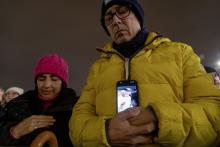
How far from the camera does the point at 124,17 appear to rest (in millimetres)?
1458

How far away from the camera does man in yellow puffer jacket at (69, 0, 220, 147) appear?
3.43ft

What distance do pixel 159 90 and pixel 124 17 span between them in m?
0.42

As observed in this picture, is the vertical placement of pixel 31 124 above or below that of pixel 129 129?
below

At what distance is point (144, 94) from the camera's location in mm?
1219

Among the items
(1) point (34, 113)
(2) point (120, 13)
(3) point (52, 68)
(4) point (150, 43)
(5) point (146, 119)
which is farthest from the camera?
(3) point (52, 68)

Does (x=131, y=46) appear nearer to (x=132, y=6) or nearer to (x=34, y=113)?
(x=132, y=6)

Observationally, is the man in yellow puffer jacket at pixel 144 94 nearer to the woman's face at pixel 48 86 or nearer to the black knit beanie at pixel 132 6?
the black knit beanie at pixel 132 6

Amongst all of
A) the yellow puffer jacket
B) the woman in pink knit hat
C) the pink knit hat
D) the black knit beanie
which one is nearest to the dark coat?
the woman in pink knit hat

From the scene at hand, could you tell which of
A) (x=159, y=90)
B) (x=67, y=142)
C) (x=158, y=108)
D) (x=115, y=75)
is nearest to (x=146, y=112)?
(x=158, y=108)

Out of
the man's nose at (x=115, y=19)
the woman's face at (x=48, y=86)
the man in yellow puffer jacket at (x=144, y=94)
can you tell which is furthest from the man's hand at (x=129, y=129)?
the woman's face at (x=48, y=86)

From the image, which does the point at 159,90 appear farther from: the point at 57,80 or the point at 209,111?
the point at 57,80

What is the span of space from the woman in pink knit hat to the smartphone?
0.64 metres

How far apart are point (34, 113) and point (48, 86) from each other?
187 mm

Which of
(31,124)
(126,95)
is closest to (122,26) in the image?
(126,95)
